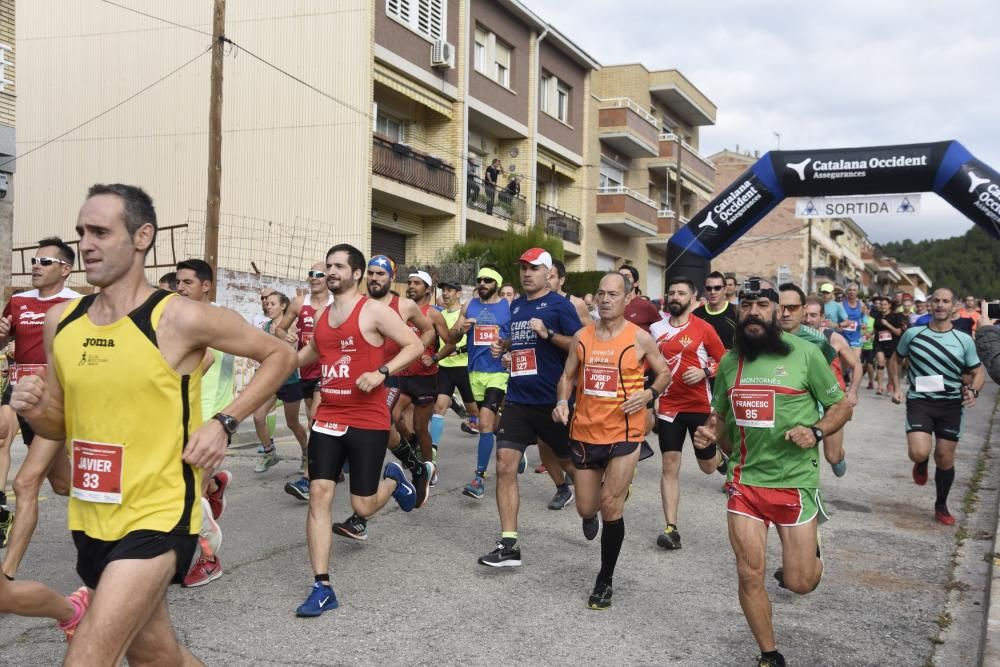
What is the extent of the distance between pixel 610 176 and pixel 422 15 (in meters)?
14.7

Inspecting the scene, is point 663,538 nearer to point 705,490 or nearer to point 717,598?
point 717,598

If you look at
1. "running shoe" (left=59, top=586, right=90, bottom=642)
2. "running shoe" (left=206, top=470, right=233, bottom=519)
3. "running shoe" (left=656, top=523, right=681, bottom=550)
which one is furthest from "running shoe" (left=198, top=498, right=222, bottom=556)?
"running shoe" (left=656, top=523, right=681, bottom=550)

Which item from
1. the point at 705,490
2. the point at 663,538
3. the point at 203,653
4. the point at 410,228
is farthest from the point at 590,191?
the point at 203,653

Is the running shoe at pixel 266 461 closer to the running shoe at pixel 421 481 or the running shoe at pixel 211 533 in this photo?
the running shoe at pixel 421 481

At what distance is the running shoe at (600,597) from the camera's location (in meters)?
5.25

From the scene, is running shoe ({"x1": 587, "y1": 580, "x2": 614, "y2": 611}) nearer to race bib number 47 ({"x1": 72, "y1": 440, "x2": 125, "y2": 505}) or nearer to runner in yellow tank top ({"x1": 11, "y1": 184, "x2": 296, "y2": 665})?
runner in yellow tank top ({"x1": 11, "y1": 184, "x2": 296, "y2": 665})

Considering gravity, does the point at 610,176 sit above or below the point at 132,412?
above

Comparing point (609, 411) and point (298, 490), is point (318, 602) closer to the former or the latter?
point (609, 411)

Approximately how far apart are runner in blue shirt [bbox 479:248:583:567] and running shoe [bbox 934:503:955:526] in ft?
10.9

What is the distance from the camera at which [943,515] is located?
7738mm

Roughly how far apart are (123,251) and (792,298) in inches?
141

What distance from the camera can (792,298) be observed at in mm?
5148

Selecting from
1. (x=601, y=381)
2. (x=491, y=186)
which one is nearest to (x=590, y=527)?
(x=601, y=381)

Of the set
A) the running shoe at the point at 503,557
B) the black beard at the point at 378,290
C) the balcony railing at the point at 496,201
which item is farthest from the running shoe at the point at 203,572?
the balcony railing at the point at 496,201
